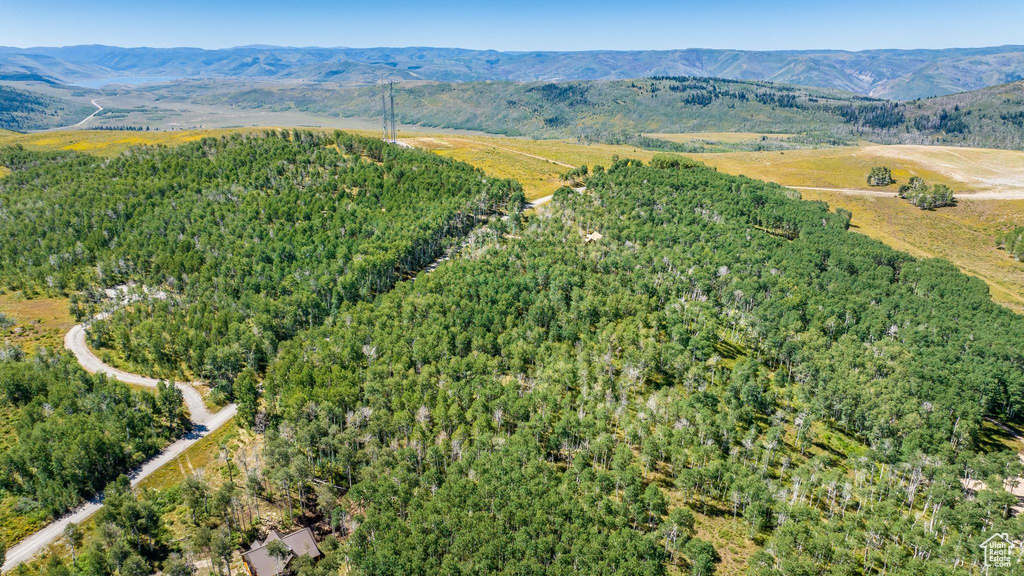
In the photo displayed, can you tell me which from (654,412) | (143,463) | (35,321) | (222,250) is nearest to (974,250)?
(654,412)

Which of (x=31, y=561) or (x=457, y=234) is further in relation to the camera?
(x=457, y=234)

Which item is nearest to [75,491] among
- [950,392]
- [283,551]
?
[283,551]

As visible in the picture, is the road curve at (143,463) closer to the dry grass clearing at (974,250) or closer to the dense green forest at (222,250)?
the dense green forest at (222,250)

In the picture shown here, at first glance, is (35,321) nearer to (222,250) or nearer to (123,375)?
(222,250)

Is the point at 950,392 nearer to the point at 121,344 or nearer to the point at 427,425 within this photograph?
the point at 427,425

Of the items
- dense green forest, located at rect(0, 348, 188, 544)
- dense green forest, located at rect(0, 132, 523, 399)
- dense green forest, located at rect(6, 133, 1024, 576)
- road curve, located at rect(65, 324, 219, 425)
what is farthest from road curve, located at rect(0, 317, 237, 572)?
dense green forest, located at rect(6, 133, 1024, 576)

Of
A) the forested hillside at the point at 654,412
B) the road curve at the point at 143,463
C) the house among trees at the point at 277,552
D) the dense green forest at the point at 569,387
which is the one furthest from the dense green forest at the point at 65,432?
the house among trees at the point at 277,552
